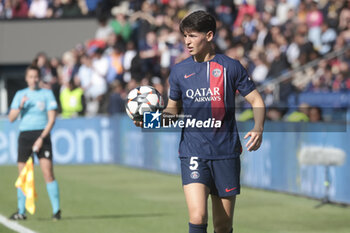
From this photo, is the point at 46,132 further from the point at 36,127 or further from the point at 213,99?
the point at 213,99

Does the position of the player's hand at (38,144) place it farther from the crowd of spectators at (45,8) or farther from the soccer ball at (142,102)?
the crowd of spectators at (45,8)

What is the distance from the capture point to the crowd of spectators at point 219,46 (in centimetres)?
1798

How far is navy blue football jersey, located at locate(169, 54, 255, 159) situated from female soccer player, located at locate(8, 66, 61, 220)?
4.56 metres

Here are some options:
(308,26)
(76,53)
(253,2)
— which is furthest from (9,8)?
(308,26)

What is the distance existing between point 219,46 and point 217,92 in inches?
553

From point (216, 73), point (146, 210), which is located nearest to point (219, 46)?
point (146, 210)

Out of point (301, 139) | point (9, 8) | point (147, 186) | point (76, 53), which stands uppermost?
point (9, 8)

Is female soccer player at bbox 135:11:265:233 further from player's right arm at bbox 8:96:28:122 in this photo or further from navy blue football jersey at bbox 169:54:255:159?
player's right arm at bbox 8:96:28:122

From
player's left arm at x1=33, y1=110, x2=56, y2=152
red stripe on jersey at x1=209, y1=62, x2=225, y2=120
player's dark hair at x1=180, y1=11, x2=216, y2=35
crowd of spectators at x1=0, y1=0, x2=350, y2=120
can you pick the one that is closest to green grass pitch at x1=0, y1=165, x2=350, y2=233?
player's left arm at x1=33, y1=110, x2=56, y2=152

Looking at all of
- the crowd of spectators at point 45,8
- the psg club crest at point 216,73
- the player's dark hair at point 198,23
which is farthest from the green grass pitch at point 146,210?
the crowd of spectators at point 45,8

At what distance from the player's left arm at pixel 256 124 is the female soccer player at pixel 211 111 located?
0.5 inches

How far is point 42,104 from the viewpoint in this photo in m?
10.9

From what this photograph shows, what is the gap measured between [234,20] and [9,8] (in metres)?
9.52

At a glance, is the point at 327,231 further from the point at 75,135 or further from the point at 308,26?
the point at 75,135
